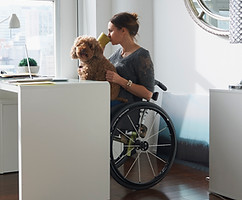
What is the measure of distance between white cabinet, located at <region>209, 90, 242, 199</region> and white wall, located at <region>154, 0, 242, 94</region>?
0.56 meters

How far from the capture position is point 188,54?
3752 millimetres

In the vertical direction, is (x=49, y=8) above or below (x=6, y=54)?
above

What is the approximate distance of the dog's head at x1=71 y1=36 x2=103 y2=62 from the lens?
9.41ft

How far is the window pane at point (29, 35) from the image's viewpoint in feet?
14.1

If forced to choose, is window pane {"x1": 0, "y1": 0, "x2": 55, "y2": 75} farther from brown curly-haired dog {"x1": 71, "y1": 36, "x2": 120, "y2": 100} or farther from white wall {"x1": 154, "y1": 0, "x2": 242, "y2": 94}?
brown curly-haired dog {"x1": 71, "y1": 36, "x2": 120, "y2": 100}

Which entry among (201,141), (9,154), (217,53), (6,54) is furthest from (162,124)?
(6,54)

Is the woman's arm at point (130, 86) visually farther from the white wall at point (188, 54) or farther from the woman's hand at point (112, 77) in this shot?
the white wall at point (188, 54)

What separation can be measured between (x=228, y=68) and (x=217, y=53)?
0.16 metres

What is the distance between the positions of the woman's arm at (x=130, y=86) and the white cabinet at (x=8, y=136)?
36.4 inches

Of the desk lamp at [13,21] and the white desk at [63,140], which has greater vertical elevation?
the desk lamp at [13,21]

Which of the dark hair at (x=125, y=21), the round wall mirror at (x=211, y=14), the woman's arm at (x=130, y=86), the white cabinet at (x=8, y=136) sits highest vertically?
the round wall mirror at (x=211, y=14)

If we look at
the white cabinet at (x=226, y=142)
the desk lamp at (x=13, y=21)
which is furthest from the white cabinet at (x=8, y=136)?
the white cabinet at (x=226, y=142)

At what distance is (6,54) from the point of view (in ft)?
14.1

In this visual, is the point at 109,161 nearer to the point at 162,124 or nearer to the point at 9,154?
the point at 9,154
